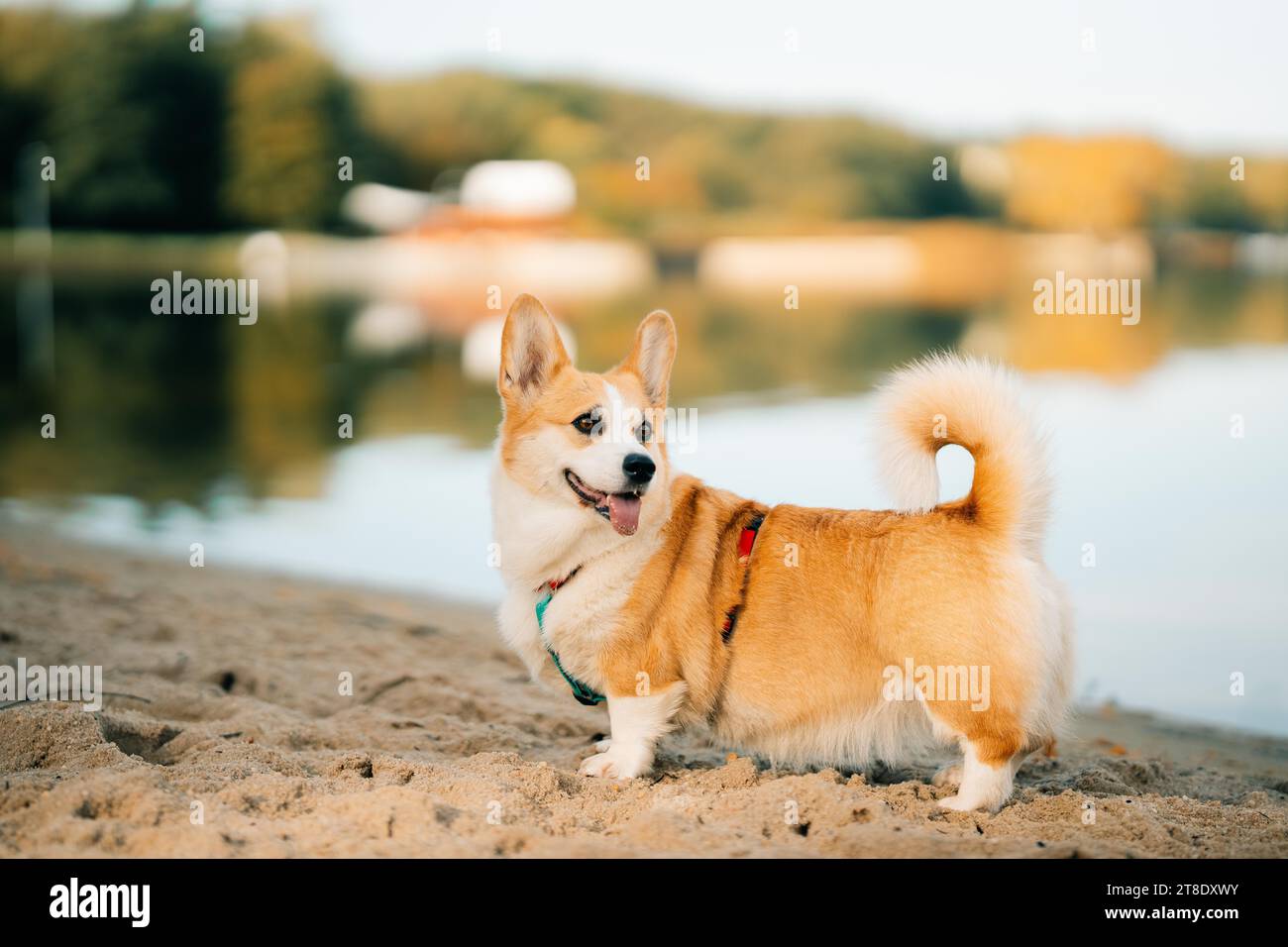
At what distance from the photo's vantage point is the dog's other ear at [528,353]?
4.15 metres

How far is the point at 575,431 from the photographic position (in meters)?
4.09

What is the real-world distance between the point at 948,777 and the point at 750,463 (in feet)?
21.3

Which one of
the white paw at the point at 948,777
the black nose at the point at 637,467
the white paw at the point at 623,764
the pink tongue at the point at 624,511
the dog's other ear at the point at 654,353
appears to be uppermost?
the dog's other ear at the point at 654,353

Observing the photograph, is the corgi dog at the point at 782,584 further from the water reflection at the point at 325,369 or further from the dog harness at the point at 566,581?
the water reflection at the point at 325,369

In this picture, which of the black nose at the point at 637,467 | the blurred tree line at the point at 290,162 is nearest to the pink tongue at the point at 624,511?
the black nose at the point at 637,467

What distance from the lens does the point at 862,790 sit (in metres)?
3.87

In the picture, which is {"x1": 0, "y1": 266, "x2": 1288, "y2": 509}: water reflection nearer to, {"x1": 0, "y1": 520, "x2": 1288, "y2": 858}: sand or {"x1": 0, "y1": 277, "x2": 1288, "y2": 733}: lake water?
{"x1": 0, "y1": 277, "x2": 1288, "y2": 733}: lake water

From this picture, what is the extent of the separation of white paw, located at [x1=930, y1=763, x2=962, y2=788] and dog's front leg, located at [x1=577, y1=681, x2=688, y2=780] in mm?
904

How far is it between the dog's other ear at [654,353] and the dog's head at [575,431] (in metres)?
0.03

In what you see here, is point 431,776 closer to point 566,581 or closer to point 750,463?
point 566,581

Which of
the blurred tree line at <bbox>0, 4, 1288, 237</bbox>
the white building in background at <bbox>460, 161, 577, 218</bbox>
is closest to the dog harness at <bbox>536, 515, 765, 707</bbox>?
the blurred tree line at <bbox>0, 4, 1288, 237</bbox>

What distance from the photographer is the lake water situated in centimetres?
683
